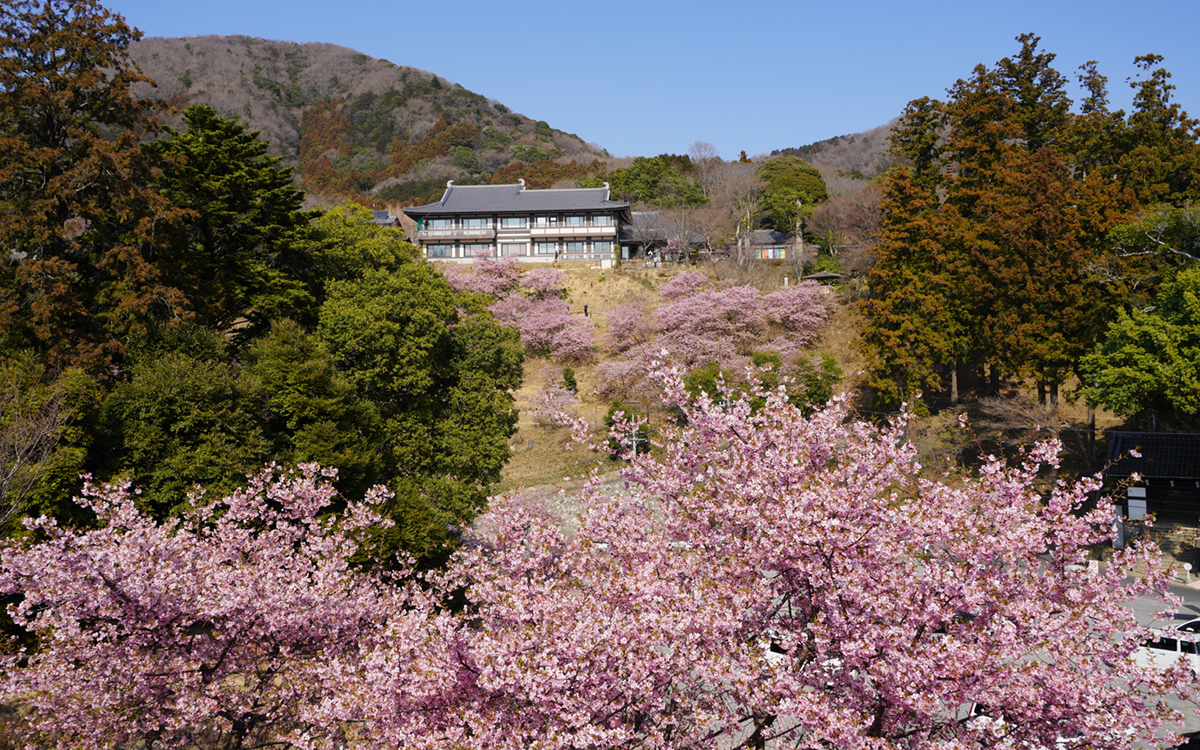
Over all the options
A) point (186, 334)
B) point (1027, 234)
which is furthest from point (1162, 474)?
point (186, 334)

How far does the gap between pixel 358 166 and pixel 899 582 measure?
3104 inches

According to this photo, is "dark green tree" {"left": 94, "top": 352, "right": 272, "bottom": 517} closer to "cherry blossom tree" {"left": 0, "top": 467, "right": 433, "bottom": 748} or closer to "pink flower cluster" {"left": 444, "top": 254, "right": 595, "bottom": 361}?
"cherry blossom tree" {"left": 0, "top": 467, "right": 433, "bottom": 748}

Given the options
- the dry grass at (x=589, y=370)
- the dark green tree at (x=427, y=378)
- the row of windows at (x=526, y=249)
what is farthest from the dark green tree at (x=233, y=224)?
the row of windows at (x=526, y=249)

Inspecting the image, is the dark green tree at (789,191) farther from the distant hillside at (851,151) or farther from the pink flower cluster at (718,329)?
the distant hillside at (851,151)

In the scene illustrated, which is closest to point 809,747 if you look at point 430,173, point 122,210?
point 122,210

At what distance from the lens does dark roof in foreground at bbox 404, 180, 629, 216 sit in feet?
147

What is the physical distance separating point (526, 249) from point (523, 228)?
136 cm

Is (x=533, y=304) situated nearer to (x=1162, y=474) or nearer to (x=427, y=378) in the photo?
(x=427, y=378)

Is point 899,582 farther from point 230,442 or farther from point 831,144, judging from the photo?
point 831,144

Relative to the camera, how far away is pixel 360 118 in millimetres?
86750

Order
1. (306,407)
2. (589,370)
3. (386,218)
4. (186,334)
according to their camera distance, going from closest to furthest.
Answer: (186,334) < (306,407) < (589,370) < (386,218)

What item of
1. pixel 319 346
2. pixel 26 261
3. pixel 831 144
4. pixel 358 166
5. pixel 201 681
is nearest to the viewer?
pixel 201 681

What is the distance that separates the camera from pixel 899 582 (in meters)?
5.52

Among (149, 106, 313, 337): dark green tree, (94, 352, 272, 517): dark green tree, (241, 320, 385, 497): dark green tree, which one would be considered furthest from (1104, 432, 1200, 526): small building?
(149, 106, 313, 337): dark green tree
